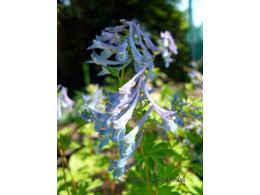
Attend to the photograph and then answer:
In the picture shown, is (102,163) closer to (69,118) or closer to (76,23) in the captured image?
(69,118)

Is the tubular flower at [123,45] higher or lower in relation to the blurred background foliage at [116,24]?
higher

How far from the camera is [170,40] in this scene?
2289 millimetres

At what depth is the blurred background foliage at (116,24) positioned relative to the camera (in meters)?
6.65

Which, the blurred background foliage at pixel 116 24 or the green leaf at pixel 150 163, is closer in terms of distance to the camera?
the green leaf at pixel 150 163

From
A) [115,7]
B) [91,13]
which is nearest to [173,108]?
[91,13]

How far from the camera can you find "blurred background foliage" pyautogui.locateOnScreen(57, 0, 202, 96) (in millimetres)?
6648

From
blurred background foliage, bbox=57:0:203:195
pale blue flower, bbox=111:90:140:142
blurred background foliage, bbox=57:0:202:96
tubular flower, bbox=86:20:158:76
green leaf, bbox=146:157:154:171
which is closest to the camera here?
pale blue flower, bbox=111:90:140:142

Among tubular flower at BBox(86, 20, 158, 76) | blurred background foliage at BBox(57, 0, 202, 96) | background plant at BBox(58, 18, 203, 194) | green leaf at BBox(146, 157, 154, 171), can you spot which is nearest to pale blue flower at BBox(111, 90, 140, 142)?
background plant at BBox(58, 18, 203, 194)

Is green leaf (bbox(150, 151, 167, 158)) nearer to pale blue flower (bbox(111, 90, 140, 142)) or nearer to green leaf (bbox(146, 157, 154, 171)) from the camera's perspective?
green leaf (bbox(146, 157, 154, 171))

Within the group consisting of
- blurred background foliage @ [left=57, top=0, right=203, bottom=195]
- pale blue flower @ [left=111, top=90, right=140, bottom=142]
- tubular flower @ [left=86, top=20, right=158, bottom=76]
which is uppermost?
tubular flower @ [left=86, top=20, right=158, bottom=76]

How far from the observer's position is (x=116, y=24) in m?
7.68

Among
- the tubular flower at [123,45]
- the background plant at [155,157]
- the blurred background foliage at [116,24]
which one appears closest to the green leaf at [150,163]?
the background plant at [155,157]

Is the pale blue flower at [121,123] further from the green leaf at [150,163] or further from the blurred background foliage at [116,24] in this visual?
the blurred background foliage at [116,24]
